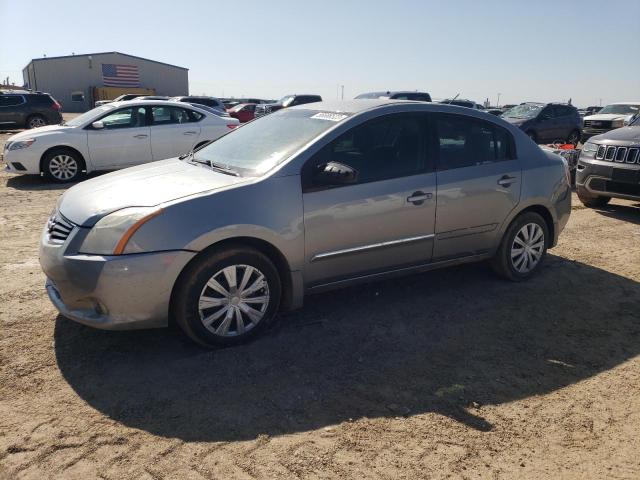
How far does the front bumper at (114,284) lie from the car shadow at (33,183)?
680 cm

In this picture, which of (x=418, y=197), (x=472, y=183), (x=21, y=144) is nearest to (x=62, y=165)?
(x=21, y=144)

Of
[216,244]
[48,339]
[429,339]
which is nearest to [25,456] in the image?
[48,339]

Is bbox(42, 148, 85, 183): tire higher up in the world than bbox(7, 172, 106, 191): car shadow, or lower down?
higher up

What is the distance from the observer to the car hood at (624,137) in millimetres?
7508

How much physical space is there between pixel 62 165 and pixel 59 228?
23.0 feet

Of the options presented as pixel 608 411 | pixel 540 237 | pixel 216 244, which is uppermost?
pixel 216 244

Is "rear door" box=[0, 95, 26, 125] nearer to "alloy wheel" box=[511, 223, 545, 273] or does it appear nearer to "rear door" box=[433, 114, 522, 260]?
"rear door" box=[433, 114, 522, 260]

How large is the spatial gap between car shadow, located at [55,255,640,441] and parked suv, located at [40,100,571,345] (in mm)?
318

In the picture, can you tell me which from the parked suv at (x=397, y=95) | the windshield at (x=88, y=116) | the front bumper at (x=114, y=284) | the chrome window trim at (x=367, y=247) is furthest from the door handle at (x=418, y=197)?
the parked suv at (x=397, y=95)

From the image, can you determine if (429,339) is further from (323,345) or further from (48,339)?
(48,339)

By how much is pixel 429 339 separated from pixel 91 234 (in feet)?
8.06

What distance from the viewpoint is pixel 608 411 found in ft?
10.0

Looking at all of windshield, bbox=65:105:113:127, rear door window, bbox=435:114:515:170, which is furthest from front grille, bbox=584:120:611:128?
windshield, bbox=65:105:113:127

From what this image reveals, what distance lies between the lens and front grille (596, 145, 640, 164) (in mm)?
7363
